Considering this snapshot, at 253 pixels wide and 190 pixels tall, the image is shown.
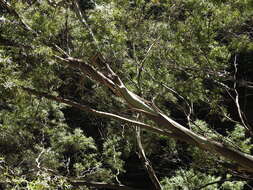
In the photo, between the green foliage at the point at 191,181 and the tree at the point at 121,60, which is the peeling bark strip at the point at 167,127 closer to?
the tree at the point at 121,60

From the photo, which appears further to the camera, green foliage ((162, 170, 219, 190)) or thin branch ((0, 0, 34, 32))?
green foliage ((162, 170, 219, 190))

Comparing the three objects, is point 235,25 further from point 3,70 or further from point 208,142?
point 3,70

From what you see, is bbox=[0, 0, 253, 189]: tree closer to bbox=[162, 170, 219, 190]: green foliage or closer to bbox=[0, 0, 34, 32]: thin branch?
bbox=[0, 0, 34, 32]: thin branch

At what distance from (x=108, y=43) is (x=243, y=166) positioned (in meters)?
3.33

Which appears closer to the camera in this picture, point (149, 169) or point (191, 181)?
point (149, 169)

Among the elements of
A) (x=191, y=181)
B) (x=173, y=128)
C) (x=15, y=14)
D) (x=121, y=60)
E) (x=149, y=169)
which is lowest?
(x=191, y=181)

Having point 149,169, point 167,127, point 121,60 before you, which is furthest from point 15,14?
point 149,169

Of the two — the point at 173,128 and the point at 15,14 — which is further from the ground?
the point at 15,14

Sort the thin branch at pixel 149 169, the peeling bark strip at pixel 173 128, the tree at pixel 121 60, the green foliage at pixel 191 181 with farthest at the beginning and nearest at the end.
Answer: the green foliage at pixel 191 181, the thin branch at pixel 149 169, the tree at pixel 121 60, the peeling bark strip at pixel 173 128

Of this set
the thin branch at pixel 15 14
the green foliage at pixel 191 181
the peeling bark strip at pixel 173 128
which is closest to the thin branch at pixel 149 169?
the green foliage at pixel 191 181

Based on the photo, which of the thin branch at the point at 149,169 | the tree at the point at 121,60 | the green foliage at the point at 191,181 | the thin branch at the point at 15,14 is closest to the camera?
the tree at the point at 121,60

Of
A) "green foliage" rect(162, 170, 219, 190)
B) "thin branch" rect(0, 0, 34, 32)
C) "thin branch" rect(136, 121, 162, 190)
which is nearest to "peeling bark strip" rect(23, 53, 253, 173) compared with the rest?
"thin branch" rect(0, 0, 34, 32)

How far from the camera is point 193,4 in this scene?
19.3 ft

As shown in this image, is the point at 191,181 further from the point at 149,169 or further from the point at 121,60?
the point at 121,60
